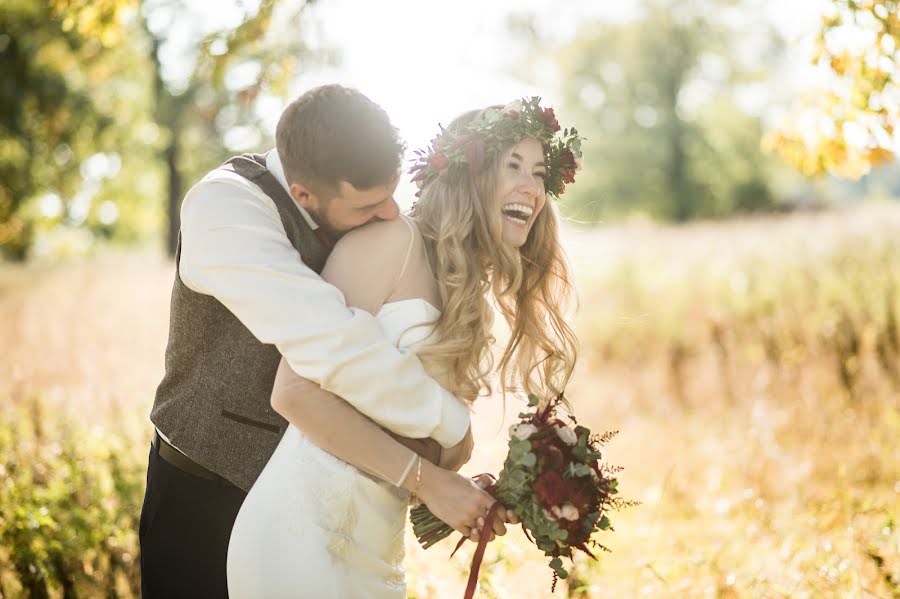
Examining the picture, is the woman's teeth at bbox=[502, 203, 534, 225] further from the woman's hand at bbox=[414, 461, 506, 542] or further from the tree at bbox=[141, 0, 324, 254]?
the tree at bbox=[141, 0, 324, 254]

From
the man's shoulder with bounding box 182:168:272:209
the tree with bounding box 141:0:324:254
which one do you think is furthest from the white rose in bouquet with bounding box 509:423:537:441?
the tree with bounding box 141:0:324:254

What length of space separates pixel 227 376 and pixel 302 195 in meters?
0.65

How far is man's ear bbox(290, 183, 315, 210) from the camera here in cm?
254

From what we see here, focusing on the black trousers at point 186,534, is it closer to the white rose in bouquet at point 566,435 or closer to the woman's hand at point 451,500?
the woman's hand at point 451,500

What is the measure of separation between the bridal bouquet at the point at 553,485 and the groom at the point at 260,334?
0.70 feet

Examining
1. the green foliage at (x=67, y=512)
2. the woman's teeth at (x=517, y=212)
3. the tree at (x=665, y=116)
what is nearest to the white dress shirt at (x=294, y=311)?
the woman's teeth at (x=517, y=212)

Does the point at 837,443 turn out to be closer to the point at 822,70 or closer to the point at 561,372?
the point at 822,70

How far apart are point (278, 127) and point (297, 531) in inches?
48.1

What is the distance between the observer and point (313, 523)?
2.51 meters

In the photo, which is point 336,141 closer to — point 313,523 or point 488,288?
point 488,288

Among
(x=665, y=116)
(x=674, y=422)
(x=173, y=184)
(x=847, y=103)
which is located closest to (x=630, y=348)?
(x=674, y=422)

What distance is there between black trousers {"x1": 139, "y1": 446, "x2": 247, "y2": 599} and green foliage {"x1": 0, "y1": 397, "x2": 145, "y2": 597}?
57.0 inches

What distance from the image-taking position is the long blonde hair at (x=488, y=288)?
8.82 feet

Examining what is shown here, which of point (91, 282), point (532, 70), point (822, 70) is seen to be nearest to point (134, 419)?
point (822, 70)
